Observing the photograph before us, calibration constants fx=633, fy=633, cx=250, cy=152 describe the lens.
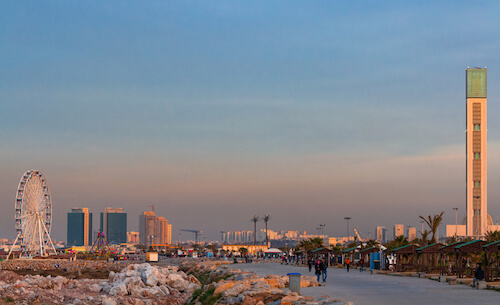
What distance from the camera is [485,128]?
→ 137250mm

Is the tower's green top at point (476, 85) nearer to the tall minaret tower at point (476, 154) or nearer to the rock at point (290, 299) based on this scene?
the tall minaret tower at point (476, 154)

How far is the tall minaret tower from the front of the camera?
136 meters

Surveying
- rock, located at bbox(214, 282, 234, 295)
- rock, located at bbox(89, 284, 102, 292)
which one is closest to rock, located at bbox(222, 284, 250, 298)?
rock, located at bbox(214, 282, 234, 295)

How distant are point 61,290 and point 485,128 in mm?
110148

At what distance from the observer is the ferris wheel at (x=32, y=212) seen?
9938 centimetres

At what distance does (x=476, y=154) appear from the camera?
138500 mm

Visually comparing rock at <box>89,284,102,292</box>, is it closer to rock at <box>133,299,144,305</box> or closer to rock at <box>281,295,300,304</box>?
rock at <box>133,299,144,305</box>

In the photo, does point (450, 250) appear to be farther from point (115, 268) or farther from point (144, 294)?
point (115, 268)

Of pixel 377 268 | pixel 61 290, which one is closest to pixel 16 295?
pixel 61 290

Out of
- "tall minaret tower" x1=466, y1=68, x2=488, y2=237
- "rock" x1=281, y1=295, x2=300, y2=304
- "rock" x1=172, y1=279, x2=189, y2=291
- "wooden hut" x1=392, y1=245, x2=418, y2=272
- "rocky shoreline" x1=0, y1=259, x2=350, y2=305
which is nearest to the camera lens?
"rock" x1=281, y1=295, x2=300, y2=304

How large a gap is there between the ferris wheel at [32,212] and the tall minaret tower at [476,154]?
88241 mm

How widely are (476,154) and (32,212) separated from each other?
92521 mm

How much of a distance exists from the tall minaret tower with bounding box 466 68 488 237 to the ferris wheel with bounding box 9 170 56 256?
88.2m

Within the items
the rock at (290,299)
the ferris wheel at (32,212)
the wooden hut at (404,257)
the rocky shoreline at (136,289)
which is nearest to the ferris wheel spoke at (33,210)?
the ferris wheel at (32,212)
